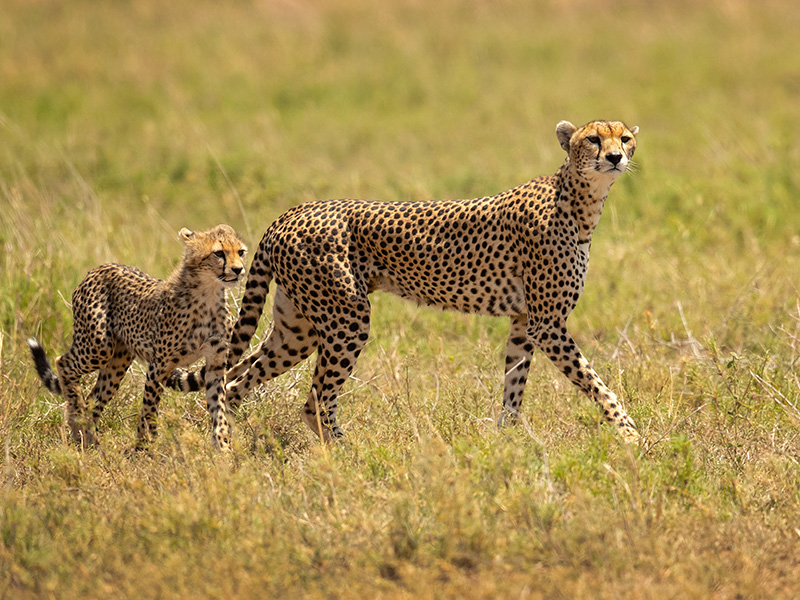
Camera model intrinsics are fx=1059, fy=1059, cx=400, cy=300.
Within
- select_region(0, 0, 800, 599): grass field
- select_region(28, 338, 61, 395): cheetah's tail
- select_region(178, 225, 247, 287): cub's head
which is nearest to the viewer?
select_region(0, 0, 800, 599): grass field

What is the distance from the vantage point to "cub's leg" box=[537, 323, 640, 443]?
4613 mm

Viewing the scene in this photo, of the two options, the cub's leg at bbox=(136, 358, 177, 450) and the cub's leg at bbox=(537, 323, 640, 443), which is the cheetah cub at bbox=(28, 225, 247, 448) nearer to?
the cub's leg at bbox=(136, 358, 177, 450)

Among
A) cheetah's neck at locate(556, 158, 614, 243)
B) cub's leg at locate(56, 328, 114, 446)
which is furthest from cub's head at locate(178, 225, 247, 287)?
cheetah's neck at locate(556, 158, 614, 243)

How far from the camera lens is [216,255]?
15.8 ft

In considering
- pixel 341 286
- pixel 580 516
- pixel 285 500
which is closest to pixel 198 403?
pixel 341 286

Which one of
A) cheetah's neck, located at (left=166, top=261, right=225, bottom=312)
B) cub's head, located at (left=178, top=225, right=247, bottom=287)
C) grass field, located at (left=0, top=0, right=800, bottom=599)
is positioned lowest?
grass field, located at (left=0, top=0, right=800, bottom=599)

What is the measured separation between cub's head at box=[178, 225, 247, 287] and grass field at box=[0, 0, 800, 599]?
0.72 meters

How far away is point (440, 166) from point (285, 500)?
7439 millimetres

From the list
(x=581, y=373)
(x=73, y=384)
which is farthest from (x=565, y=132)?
(x=73, y=384)

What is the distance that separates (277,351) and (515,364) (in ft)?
3.81

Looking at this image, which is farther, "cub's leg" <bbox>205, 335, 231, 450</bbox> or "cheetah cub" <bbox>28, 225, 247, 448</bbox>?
"cub's leg" <bbox>205, 335, 231, 450</bbox>

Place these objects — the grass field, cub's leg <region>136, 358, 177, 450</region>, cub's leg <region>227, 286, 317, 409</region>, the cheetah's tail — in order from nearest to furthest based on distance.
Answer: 1. the grass field
2. cub's leg <region>136, 358, 177, 450</region>
3. cub's leg <region>227, 286, 317, 409</region>
4. the cheetah's tail

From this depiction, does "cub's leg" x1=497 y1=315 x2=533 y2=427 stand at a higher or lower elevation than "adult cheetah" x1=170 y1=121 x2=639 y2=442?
lower

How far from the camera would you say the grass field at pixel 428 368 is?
3646 millimetres
